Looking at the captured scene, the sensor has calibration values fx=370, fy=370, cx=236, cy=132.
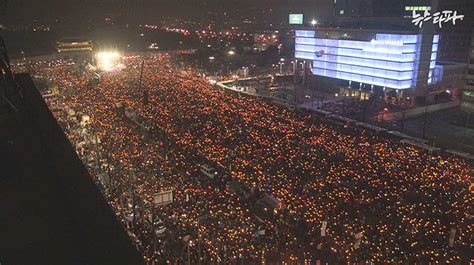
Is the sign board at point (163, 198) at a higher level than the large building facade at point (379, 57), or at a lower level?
lower

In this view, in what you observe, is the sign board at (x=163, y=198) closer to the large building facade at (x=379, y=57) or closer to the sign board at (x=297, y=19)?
the large building facade at (x=379, y=57)

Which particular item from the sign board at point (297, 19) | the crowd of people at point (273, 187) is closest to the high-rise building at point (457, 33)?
the sign board at point (297, 19)

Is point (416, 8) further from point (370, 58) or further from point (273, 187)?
point (273, 187)

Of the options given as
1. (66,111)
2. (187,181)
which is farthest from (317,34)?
(187,181)

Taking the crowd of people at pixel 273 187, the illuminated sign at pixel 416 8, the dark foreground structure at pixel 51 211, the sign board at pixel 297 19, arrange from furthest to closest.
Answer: the sign board at pixel 297 19 < the illuminated sign at pixel 416 8 < the crowd of people at pixel 273 187 < the dark foreground structure at pixel 51 211

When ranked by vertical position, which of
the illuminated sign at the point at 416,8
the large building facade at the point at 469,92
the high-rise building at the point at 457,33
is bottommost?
the large building facade at the point at 469,92

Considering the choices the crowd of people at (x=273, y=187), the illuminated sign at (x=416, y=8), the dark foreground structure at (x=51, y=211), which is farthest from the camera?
the illuminated sign at (x=416, y=8)
